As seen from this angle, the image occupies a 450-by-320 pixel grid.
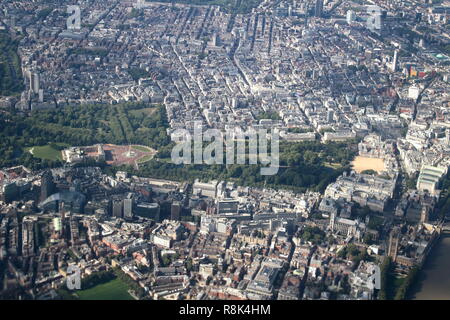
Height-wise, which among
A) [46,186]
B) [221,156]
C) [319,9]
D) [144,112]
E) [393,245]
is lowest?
[393,245]

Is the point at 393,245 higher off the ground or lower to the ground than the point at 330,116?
lower

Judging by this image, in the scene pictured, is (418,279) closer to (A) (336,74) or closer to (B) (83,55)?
(A) (336,74)

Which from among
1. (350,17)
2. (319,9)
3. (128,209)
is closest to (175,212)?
(128,209)

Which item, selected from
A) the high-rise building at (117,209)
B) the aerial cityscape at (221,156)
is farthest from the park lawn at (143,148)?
the high-rise building at (117,209)

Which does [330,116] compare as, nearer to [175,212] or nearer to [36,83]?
[175,212]

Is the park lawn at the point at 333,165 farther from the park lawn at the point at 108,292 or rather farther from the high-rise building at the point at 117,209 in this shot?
the park lawn at the point at 108,292

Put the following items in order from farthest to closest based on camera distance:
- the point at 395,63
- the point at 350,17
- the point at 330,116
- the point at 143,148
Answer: the point at 350,17, the point at 395,63, the point at 330,116, the point at 143,148

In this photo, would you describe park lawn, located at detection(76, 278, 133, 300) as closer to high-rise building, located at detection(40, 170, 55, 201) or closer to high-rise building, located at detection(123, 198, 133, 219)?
high-rise building, located at detection(123, 198, 133, 219)

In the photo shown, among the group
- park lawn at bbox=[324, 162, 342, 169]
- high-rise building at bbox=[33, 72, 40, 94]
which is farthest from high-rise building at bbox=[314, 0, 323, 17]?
park lawn at bbox=[324, 162, 342, 169]
